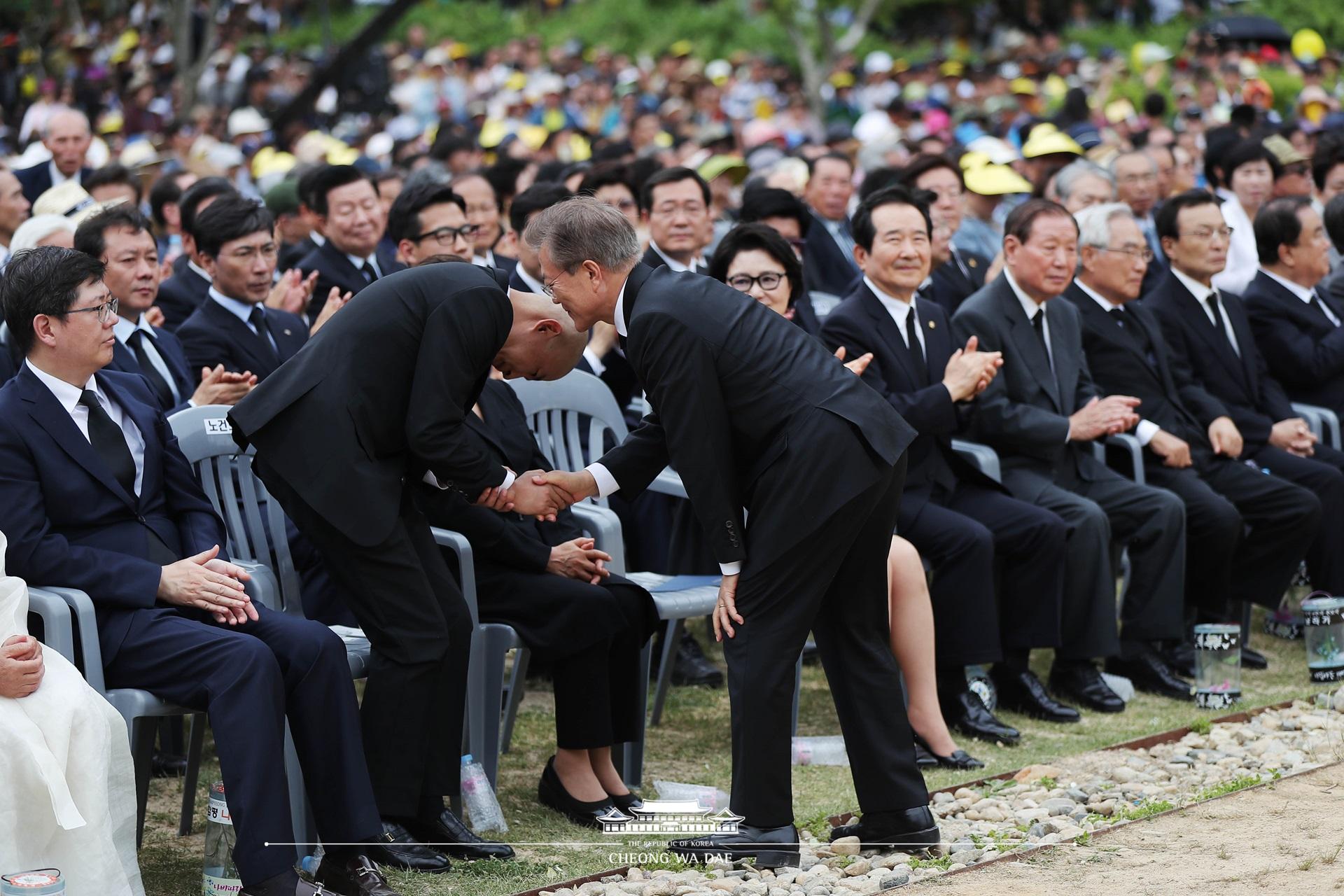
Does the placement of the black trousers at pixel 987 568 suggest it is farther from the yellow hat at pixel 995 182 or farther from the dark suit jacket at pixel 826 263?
the yellow hat at pixel 995 182

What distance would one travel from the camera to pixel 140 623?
173 inches

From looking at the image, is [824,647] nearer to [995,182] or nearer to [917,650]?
[917,650]

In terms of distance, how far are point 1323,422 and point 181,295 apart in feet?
17.4

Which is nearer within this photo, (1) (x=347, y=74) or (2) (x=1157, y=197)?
(2) (x=1157, y=197)

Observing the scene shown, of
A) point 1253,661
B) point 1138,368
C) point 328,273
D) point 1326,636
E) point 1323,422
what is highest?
point 328,273

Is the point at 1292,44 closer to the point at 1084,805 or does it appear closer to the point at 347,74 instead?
the point at 347,74

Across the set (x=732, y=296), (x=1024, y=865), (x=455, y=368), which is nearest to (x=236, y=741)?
(x=455, y=368)

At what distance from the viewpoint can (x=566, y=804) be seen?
17.0 ft

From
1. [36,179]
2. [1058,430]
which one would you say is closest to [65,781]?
[1058,430]

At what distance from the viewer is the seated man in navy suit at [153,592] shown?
420cm

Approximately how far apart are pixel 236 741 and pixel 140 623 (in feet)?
1.51

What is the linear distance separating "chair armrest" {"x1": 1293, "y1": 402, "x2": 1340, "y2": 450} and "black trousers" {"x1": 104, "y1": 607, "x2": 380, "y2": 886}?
5339 mm

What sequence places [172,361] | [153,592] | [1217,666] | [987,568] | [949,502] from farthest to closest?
[949,502] < [1217,666] < [987,568] < [172,361] < [153,592]

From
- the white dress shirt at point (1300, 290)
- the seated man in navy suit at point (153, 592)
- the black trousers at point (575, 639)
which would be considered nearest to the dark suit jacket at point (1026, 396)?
the white dress shirt at point (1300, 290)
